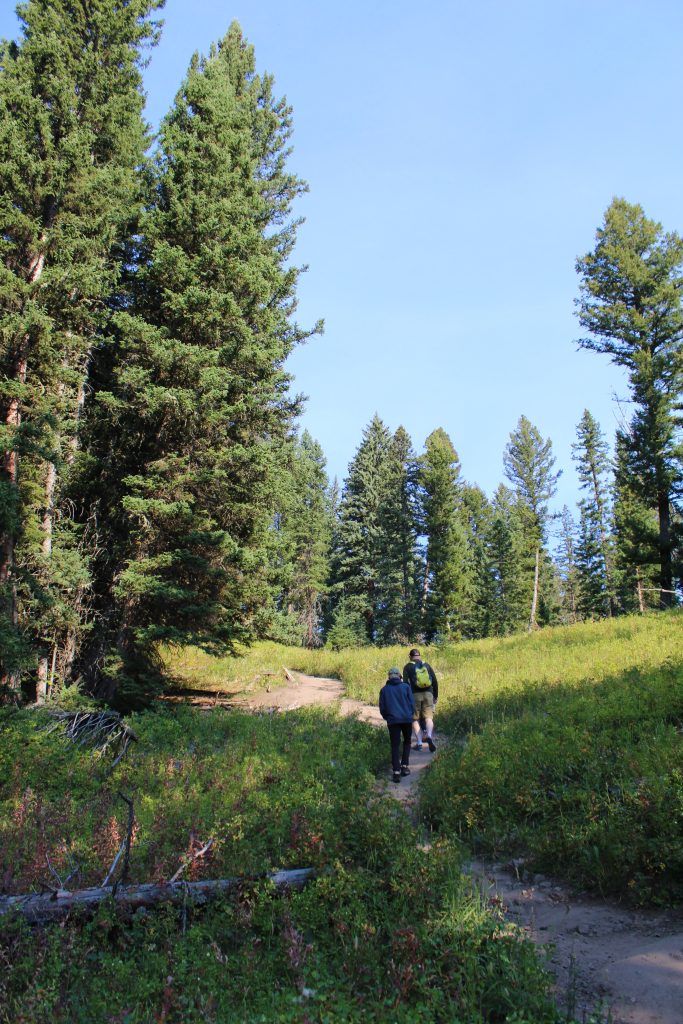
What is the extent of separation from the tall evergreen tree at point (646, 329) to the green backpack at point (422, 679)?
51.9 ft

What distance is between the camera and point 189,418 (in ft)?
44.2

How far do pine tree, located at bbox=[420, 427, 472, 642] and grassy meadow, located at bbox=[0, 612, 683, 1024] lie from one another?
2710 cm

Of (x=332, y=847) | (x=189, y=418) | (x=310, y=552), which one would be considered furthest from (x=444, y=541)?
(x=332, y=847)

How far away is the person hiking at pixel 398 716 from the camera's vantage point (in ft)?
30.1

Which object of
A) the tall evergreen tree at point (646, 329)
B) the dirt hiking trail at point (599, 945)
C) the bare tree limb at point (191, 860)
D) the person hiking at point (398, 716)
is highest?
the tall evergreen tree at point (646, 329)

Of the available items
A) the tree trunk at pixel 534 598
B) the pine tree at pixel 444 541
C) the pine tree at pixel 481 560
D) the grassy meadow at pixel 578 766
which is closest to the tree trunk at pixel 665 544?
the grassy meadow at pixel 578 766

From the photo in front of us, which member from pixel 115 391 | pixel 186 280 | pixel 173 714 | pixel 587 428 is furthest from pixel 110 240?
pixel 587 428

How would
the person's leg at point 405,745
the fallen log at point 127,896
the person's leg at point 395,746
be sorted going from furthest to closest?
1. the person's leg at point 405,745
2. the person's leg at point 395,746
3. the fallen log at point 127,896

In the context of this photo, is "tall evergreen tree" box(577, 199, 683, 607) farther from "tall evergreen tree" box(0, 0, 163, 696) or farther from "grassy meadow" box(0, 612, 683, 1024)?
"tall evergreen tree" box(0, 0, 163, 696)

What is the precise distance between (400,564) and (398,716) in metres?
34.5

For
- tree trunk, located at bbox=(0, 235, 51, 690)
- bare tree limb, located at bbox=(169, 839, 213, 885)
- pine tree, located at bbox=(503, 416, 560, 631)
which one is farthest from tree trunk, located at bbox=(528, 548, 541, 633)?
bare tree limb, located at bbox=(169, 839, 213, 885)

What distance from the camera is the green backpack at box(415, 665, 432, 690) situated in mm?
10602

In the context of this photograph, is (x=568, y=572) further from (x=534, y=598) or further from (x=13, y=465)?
(x=13, y=465)

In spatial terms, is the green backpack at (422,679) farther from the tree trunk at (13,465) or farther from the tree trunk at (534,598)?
the tree trunk at (534,598)
